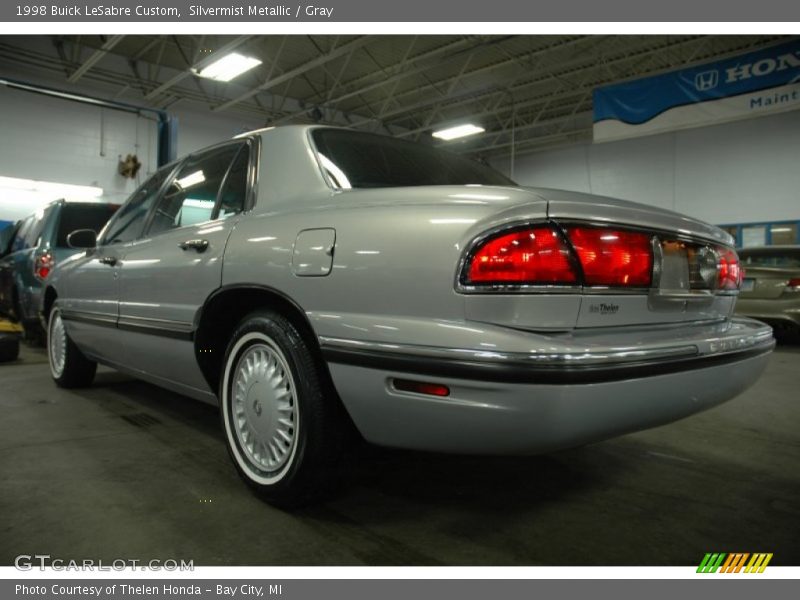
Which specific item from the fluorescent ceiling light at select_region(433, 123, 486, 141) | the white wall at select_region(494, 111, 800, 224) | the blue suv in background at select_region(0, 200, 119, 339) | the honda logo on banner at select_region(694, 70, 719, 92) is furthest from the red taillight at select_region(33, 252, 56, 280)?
the white wall at select_region(494, 111, 800, 224)

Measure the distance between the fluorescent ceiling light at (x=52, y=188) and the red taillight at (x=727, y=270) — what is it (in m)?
13.1

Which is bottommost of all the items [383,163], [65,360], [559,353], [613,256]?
[65,360]

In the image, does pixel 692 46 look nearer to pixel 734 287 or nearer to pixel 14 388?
pixel 734 287

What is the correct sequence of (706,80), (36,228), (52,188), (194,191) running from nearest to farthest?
(194,191), (36,228), (706,80), (52,188)

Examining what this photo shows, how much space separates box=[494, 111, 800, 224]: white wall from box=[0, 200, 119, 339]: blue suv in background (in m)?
12.5

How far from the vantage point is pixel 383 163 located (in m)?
2.11

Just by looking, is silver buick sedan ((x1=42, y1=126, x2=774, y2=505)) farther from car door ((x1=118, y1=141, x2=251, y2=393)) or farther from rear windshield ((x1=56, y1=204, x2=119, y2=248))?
rear windshield ((x1=56, y1=204, x2=119, y2=248))

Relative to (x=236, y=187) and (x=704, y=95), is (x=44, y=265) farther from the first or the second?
(x=704, y=95)

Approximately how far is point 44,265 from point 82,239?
2.55 m

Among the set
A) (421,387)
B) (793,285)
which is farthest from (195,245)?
(793,285)

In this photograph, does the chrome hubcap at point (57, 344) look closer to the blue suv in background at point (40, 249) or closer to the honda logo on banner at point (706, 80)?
the blue suv in background at point (40, 249)

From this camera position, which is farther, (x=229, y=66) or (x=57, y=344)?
(x=229, y=66)
